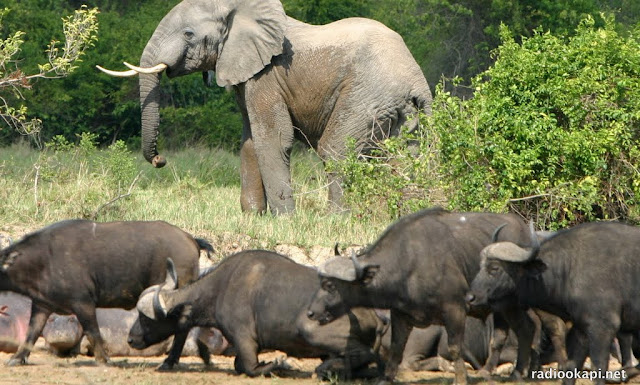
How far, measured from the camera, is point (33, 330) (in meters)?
12.1

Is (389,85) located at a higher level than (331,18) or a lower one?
higher

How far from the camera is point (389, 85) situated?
56.4 ft

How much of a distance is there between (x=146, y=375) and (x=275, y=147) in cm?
665

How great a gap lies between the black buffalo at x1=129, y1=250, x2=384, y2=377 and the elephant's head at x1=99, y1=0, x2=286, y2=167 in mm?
5912

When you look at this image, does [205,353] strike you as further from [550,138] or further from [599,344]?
[550,138]

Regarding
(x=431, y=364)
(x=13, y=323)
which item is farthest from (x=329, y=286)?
(x=13, y=323)

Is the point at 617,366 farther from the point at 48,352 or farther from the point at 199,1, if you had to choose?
the point at 199,1

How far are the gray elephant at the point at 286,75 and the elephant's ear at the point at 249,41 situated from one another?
14 millimetres

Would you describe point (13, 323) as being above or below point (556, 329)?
below

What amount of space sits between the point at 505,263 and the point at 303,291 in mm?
1984

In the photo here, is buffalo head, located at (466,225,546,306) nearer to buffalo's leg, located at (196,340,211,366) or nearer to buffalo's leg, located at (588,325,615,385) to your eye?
buffalo's leg, located at (588,325,615,385)

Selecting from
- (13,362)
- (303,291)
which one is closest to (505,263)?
(303,291)

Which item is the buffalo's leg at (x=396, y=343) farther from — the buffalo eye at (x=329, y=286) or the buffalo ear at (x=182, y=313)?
the buffalo ear at (x=182, y=313)

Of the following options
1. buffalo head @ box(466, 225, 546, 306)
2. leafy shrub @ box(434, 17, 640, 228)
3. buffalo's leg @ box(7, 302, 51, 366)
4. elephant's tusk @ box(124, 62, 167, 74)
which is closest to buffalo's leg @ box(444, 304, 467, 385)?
buffalo head @ box(466, 225, 546, 306)
